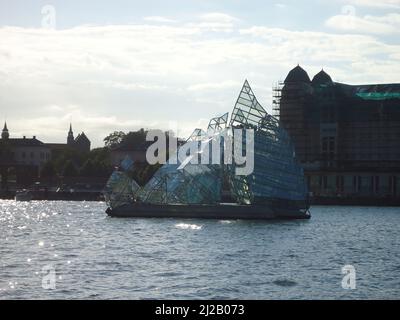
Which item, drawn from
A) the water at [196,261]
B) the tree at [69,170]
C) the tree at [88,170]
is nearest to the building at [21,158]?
the tree at [69,170]

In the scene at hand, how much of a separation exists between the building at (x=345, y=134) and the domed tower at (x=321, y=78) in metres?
4.65

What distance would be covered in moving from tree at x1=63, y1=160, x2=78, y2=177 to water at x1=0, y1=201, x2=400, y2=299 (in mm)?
100461

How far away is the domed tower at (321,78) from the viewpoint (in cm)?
15375

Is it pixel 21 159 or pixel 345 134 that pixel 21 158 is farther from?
pixel 345 134

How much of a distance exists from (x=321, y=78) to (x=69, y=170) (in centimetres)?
4956

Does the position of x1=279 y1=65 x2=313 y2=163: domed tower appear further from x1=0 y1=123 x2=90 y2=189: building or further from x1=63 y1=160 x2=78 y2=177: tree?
x1=0 y1=123 x2=90 y2=189: building

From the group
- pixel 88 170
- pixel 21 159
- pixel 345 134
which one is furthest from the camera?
pixel 21 159

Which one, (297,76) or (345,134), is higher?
(297,76)

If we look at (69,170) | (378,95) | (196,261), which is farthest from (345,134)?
(196,261)

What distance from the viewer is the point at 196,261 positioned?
4219 cm

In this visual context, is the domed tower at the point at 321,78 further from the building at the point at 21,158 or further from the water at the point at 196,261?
the water at the point at 196,261

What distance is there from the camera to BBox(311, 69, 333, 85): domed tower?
154m

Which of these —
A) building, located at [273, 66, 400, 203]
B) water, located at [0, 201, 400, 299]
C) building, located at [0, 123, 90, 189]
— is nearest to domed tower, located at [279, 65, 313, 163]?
building, located at [273, 66, 400, 203]

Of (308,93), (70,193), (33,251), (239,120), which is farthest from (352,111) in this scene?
(33,251)
